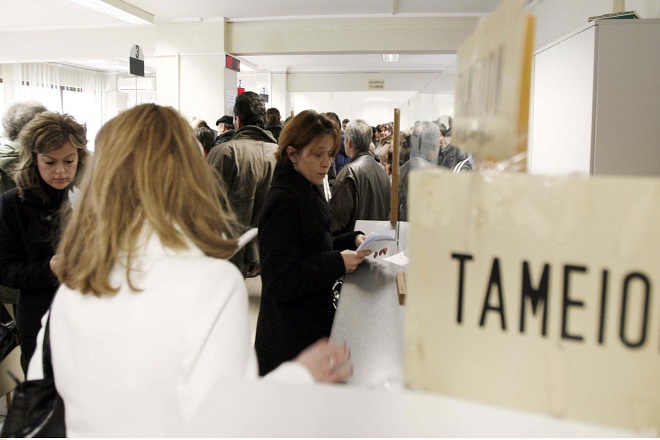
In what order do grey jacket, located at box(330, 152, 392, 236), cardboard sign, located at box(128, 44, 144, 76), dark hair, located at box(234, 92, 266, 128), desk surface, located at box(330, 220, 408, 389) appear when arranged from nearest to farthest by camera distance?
desk surface, located at box(330, 220, 408, 389)
grey jacket, located at box(330, 152, 392, 236)
dark hair, located at box(234, 92, 266, 128)
cardboard sign, located at box(128, 44, 144, 76)

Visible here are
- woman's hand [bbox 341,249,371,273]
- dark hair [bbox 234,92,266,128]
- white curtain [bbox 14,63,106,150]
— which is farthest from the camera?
white curtain [bbox 14,63,106,150]

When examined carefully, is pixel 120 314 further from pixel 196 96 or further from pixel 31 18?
pixel 31 18

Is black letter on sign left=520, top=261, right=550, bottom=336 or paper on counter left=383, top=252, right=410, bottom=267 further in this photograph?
paper on counter left=383, top=252, right=410, bottom=267

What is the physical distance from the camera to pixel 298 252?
1740mm

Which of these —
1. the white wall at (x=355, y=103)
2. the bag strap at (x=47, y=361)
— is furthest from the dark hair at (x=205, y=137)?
the white wall at (x=355, y=103)

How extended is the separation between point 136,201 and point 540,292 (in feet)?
2.32

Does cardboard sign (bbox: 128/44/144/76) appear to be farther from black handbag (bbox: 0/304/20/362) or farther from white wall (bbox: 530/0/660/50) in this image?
white wall (bbox: 530/0/660/50)

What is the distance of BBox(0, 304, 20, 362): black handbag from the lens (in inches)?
69.0

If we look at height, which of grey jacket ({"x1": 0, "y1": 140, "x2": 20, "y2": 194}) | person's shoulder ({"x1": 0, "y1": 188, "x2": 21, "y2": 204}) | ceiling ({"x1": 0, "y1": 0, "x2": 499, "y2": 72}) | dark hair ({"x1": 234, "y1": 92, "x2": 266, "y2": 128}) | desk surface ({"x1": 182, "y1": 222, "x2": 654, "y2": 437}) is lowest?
desk surface ({"x1": 182, "y1": 222, "x2": 654, "y2": 437})

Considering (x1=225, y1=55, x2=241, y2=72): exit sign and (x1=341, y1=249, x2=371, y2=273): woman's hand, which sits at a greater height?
(x1=225, y1=55, x2=241, y2=72): exit sign

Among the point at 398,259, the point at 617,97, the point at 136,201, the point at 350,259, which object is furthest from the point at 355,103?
the point at 136,201

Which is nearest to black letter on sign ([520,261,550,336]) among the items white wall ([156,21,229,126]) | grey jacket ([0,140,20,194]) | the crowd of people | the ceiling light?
the crowd of people

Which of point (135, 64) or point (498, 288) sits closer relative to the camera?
point (498, 288)

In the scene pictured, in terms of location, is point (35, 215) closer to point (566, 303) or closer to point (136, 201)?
point (136, 201)
